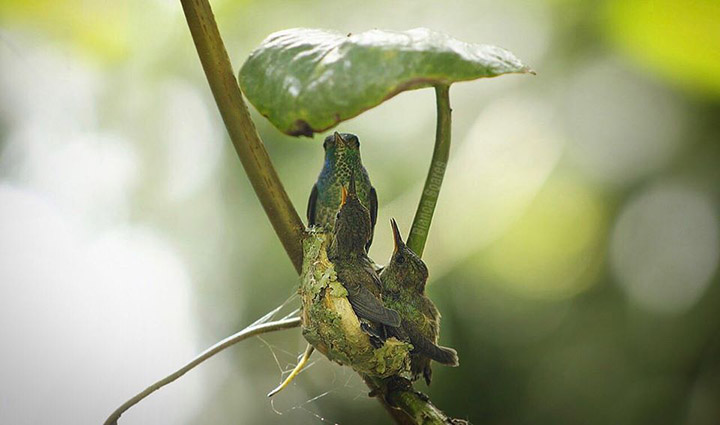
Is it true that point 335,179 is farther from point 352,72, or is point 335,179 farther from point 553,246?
point 553,246

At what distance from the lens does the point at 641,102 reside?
217cm

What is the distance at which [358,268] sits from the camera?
3.23 feet

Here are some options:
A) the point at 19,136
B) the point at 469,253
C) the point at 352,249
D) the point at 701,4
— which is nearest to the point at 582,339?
the point at 469,253

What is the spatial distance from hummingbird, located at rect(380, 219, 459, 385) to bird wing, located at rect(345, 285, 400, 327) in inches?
2.7

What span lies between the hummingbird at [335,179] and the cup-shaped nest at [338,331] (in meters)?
0.23

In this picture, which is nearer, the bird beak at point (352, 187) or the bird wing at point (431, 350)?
the bird wing at point (431, 350)

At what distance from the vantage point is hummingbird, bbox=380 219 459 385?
1002 millimetres

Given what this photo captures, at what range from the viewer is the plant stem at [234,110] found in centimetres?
Answer: 89

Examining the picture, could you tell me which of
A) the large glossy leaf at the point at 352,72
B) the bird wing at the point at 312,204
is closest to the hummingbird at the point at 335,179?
the bird wing at the point at 312,204

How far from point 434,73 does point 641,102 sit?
5.55 feet

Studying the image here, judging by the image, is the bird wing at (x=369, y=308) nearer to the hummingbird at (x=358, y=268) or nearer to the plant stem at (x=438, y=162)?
the hummingbird at (x=358, y=268)

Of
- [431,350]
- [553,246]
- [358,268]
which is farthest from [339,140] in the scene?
[553,246]

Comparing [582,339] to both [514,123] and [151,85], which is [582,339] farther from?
[151,85]

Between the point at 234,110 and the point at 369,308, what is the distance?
295 mm
